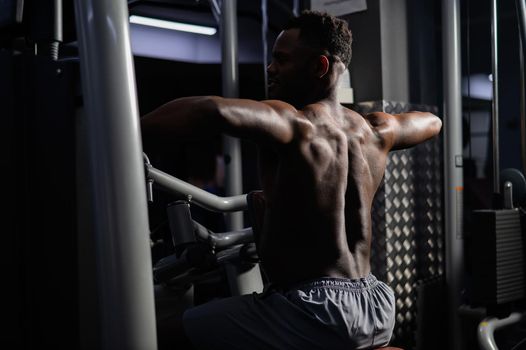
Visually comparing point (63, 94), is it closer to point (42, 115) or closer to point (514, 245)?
point (42, 115)

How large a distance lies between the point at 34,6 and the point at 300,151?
65cm

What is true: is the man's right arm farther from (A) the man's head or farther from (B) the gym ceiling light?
(B) the gym ceiling light

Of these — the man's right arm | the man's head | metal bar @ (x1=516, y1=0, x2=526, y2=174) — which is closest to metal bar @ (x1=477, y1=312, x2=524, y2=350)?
metal bar @ (x1=516, y1=0, x2=526, y2=174)

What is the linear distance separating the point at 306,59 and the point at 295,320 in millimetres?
675

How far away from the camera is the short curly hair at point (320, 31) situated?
1581 mm

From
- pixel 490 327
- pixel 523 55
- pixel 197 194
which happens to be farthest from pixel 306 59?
pixel 523 55

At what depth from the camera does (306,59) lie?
1573 mm

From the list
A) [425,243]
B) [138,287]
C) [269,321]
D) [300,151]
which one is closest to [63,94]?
[138,287]

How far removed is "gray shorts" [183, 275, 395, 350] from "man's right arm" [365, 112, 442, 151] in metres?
0.48

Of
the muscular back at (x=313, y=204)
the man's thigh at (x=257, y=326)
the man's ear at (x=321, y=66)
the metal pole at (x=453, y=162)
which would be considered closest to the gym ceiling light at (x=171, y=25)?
the metal pole at (x=453, y=162)

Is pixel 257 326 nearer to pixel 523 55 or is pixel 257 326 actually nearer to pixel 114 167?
pixel 114 167

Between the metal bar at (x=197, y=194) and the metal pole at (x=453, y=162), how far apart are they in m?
→ 1.24

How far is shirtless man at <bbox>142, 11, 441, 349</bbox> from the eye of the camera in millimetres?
1376

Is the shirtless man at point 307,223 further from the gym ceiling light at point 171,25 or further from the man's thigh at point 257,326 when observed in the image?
the gym ceiling light at point 171,25
